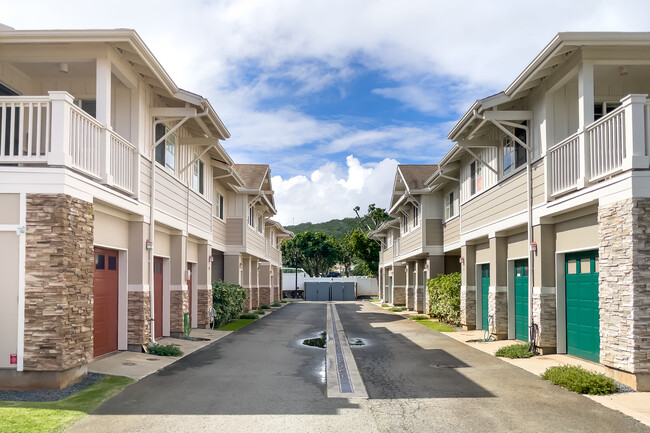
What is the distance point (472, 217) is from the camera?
20453mm

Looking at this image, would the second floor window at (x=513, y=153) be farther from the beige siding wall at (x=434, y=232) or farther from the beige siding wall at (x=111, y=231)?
the beige siding wall at (x=434, y=232)

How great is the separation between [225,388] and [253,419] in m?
2.29

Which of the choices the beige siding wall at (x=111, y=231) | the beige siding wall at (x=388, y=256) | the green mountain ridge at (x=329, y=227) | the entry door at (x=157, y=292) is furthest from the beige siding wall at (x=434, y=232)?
the green mountain ridge at (x=329, y=227)

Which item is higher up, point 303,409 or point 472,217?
point 472,217

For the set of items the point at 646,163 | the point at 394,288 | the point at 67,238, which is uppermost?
the point at 646,163

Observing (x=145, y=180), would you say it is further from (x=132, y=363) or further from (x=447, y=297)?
(x=447, y=297)

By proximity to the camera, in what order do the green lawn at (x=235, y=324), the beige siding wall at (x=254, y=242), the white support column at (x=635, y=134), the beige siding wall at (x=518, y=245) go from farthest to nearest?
the beige siding wall at (x=254, y=242) < the green lawn at (x=235, y=324) < the beige siding wall at (x=518, y=245) < the white support column at (x=635, y=134)

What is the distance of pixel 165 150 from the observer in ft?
53.6

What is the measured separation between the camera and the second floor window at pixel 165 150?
15.8 m

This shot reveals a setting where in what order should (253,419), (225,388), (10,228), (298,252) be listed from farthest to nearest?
1. (298,252)
2. (225,388)
3. (10,228)
4. (253,419)

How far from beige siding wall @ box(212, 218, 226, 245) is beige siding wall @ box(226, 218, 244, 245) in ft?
1.81

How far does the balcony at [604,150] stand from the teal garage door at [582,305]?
5.18 feet

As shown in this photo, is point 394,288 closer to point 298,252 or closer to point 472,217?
point 472,217

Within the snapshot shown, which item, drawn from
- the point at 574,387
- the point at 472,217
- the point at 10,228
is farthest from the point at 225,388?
the point at 472,217
